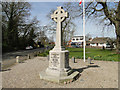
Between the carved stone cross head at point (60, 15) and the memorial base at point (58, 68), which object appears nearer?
the memorial base at point (58, 68)

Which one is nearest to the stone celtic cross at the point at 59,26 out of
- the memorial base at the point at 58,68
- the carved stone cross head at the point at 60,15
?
the carved stone cross head at the point at 60,15

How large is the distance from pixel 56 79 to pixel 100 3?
16.4 metres

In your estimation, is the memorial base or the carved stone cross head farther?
the carved stone cross head

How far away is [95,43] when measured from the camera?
6366 centimetres

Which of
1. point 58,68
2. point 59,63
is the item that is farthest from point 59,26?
point 58,68

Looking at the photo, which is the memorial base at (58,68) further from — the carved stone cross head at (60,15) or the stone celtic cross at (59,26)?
the carved stone cross head at (60,15)

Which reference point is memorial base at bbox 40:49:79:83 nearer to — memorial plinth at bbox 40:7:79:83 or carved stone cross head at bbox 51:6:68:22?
memorial plinth at bbox 40:7:79:83

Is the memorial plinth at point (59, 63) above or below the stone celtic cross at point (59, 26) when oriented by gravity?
below

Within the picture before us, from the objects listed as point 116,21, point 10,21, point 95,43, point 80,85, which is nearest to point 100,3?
point 116,21

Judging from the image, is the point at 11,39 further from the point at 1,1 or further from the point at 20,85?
the point at 20,85

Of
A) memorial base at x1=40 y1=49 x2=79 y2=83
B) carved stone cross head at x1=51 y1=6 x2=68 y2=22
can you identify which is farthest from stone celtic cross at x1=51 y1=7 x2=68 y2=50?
memorial base at x1=40 y1=49 x2=79 y2=83

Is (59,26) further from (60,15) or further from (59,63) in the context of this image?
(59,63)

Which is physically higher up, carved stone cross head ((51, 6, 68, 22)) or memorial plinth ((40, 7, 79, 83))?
carved stone cross head ((51, 6, 68, 22))

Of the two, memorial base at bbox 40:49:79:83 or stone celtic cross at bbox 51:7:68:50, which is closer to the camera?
memorial base at bbox 40:49:79:83
